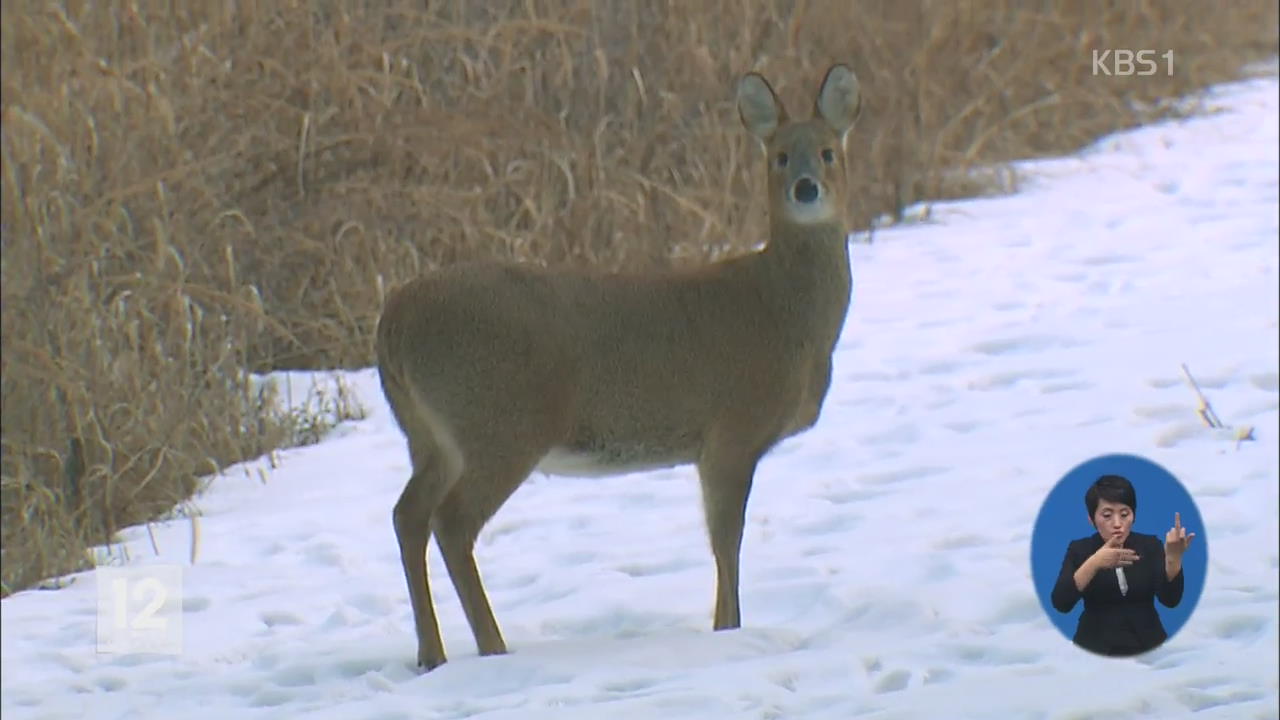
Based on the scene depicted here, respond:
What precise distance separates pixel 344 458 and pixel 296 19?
2556 mm

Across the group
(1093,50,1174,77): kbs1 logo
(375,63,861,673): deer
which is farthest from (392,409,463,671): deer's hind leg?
(1093,50,1174,77): kbs1 logo

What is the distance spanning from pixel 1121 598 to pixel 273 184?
5.94 metres

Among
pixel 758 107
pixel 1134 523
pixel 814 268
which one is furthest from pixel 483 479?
pixel 1134 523

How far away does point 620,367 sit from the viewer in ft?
16.5

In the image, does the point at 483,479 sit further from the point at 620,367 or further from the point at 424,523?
the point at 620,367

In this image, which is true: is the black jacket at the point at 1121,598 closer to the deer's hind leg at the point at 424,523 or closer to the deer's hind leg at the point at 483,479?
the deer's hind leg at the point at 483,479

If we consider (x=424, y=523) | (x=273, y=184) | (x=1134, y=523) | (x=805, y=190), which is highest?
(x=805, y=190)

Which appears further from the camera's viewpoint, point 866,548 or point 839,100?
point 866,548

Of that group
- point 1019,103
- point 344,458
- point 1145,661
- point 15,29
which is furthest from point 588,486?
point 1019,103

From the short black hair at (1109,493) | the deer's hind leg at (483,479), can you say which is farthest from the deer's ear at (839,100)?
the short black hair at (1109,493)

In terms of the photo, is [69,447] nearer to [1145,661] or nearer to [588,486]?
[588,486]

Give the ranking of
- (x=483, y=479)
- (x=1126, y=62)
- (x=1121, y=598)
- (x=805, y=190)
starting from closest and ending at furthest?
(x=1121, y=598) < (x=483, y=479) < (x=805, y=190) < (x=1126, y=62)

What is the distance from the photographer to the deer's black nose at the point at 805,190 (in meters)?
5.28

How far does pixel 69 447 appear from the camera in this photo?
8.23m
